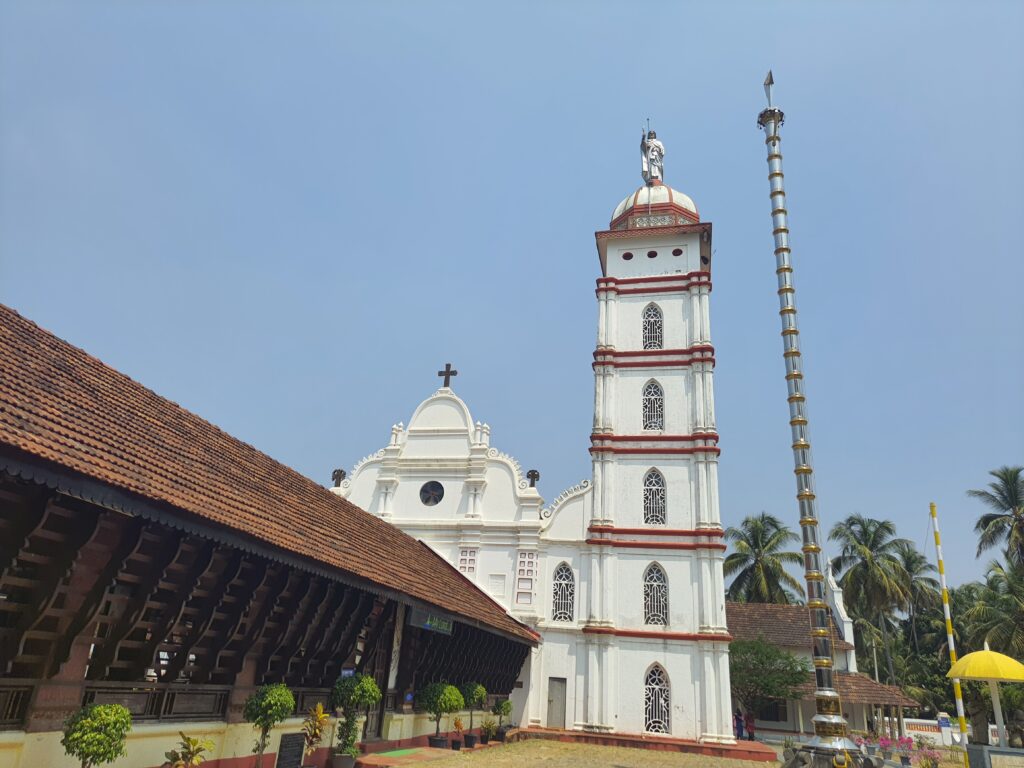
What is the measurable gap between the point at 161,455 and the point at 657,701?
1762 cm

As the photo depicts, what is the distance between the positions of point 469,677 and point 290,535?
1034 cm

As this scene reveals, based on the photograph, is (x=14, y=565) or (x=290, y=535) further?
(x=290, y=535)

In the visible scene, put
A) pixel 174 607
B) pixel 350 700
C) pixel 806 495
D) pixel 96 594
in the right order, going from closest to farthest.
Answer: pixel 96 594 → pixel 174 607 → pixel 350 700 → pixel 806 495

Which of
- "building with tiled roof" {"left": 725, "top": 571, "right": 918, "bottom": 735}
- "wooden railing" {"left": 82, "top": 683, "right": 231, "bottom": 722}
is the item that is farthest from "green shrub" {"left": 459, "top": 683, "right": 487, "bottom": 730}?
"building with tiled roof" {"left": 725, "top": 571, "right": 918, "bottom": 735}

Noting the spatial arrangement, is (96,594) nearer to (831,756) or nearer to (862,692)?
(831,756)

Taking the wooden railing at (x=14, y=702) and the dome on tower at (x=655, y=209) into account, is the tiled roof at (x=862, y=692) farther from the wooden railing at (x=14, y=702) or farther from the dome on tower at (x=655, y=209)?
the wooden railing at (x=14, y=702)

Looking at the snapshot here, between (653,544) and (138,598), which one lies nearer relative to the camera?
(138,598)

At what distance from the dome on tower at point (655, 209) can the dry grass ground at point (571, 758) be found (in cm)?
1854

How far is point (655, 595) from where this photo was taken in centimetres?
2245

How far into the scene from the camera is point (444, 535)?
24406 millimetres

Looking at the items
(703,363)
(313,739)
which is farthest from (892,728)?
(313,739)

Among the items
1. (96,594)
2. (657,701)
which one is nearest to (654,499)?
(657,701)

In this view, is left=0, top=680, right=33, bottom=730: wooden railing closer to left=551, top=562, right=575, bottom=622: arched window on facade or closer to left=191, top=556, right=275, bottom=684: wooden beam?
left=191, top=556, right=275, bottom=684: wooden beam

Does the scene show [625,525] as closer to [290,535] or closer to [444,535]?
[444,535]
